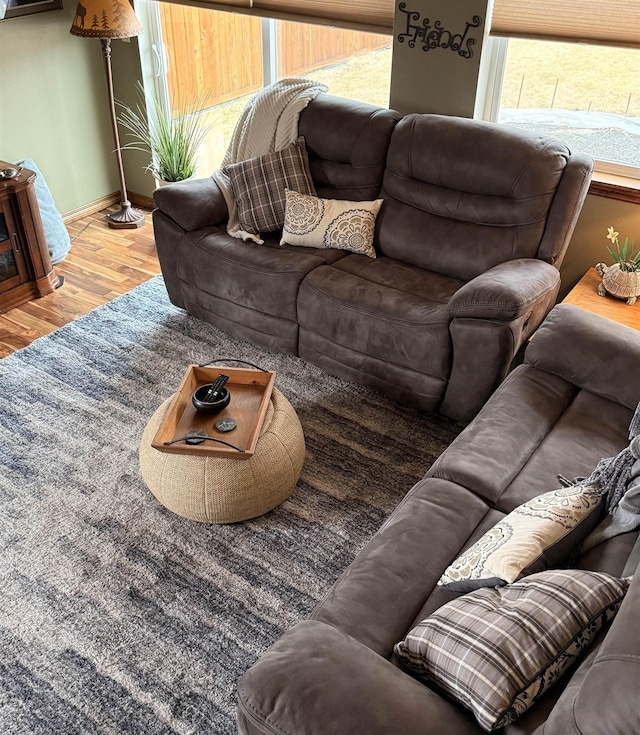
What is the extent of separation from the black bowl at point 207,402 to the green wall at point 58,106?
251 centimetres

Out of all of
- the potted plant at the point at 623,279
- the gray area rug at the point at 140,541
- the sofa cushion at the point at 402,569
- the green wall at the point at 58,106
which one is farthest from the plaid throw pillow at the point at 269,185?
the sofa cushion at the point at 402,569

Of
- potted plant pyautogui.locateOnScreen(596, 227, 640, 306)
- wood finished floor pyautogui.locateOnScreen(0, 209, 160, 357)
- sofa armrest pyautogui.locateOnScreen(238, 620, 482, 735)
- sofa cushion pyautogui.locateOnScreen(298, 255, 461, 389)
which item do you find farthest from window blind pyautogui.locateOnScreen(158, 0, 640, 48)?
sofa armrest pyautogui.locateOnScreen(238, 620, 482, 735)

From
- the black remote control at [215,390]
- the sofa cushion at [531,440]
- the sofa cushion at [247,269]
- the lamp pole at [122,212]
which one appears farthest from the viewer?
the lamp pole at [122,212]

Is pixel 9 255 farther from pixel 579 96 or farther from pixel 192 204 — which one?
pixel 579 96

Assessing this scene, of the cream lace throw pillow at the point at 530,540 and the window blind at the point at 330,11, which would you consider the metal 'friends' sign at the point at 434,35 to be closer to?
the window blind at the point at 330,11

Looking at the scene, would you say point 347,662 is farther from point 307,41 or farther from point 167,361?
point 307,41

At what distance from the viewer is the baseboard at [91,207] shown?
4.53 m

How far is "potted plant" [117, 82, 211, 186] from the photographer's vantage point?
4.08m

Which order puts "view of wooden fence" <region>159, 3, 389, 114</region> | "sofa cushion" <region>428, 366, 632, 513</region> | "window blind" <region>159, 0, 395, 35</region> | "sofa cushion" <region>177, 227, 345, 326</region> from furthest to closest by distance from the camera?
"view of wooden fence" <region>159, 3, 389, 114</region>
"window blind" <region>159, 0, 395, 35</region>
"sofa cushion" <region>177, 227, 345, 326</region>
"sofa cushion" <region>428, 366, 632, 513</region>

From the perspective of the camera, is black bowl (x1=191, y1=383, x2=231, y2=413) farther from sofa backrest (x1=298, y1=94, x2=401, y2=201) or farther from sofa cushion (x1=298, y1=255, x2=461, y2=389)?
sofa backrest (x1=298, y1=94, x2=401, y2=201)

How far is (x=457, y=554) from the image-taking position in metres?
1.85

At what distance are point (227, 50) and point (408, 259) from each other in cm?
191

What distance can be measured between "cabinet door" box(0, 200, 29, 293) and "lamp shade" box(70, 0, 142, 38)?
3.52 ft

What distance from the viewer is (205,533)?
95.7 inches
